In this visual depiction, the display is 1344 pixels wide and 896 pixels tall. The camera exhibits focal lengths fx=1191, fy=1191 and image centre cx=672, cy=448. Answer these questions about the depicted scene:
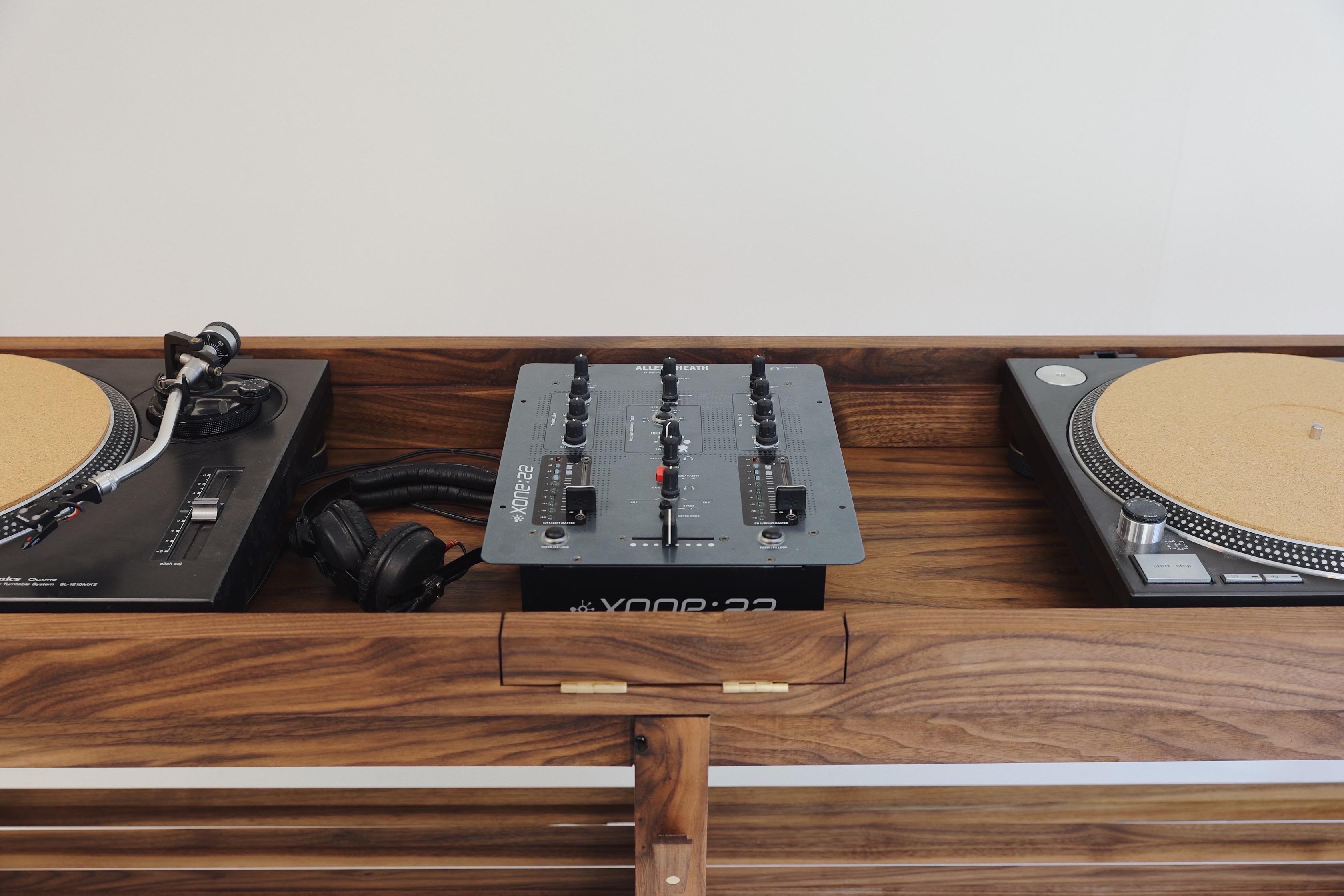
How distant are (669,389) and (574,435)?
0.52 feet

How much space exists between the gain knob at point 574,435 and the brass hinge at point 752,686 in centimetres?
35

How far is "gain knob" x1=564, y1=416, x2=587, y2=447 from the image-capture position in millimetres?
1330

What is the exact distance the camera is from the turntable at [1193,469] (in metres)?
1.16

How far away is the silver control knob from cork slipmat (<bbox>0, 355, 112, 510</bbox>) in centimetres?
108

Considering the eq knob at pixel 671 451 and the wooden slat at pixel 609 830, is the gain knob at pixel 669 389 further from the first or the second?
the wooden slat at pixel 609 830

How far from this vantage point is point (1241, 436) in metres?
1.33

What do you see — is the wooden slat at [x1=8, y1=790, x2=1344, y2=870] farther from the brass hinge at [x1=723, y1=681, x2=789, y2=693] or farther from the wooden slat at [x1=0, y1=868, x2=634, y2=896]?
the brass hinge at [x1=723, y1=681, x2=789, y2=693]
